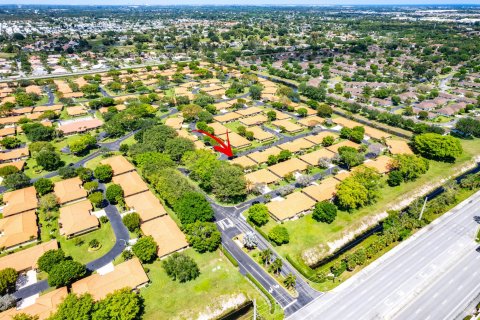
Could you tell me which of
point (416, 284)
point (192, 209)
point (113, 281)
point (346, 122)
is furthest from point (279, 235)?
point (346, 122)

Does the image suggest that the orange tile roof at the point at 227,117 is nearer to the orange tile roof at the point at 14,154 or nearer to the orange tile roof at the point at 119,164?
the orange tile roof at the point at 119,164

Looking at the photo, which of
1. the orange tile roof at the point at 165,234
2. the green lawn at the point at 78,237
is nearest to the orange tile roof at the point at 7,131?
the green lawn at the point at 78,237

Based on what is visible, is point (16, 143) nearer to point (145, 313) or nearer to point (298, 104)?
point (145, 313)

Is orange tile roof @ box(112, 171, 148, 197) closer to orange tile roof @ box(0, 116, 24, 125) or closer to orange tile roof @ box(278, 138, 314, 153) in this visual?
orange tile roof @ box(278, 138, 314, 153)

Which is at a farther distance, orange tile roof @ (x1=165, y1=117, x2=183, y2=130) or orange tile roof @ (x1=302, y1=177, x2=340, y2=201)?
orange tile roof @ (x1=165, y1=117, x2=183, y2=130)

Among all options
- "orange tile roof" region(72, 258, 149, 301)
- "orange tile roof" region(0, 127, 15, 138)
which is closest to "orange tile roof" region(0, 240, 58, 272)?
"orange tile roof" region(72, 258, 149, 301)
